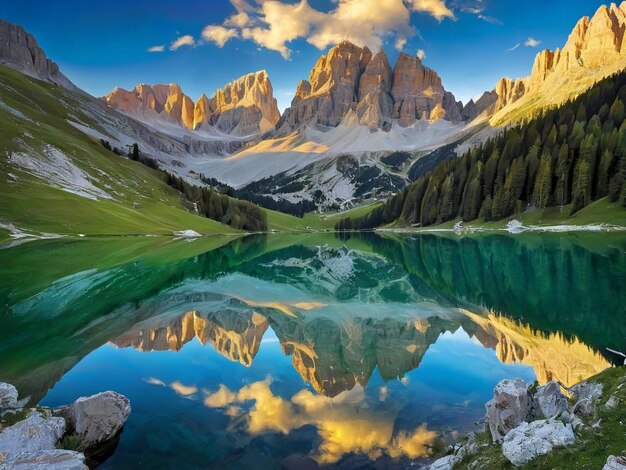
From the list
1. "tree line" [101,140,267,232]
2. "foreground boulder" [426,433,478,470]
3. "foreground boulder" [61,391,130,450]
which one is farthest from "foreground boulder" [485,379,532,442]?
"tree line" [101,140,267,232]

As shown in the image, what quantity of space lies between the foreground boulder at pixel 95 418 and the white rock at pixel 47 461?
190 centimetres

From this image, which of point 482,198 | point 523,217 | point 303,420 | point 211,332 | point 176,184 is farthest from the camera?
point 176,184

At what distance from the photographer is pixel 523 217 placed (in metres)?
118

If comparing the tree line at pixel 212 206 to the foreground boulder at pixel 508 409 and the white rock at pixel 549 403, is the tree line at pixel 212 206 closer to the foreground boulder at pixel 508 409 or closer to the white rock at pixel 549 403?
the foreground boulder at pixel 508 409

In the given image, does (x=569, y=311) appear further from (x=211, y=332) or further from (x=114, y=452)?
(x=114, y=452)

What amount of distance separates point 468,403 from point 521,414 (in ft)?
16.8

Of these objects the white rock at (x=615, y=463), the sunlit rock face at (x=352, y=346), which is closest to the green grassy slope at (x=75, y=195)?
the sunlit rock face at (x=352, y=346)

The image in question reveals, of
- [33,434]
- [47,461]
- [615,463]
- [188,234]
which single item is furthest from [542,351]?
[188,234]

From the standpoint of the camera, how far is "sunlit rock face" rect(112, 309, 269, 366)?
2161 centimetres

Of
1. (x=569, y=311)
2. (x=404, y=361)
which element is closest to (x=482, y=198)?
(x=569, y=311)

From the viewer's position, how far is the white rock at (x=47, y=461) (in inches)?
363

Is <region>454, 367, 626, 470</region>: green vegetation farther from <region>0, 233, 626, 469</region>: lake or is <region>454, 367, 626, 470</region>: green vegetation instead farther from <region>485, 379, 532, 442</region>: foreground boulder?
<region>0, 233, 626, 469</region>: lake

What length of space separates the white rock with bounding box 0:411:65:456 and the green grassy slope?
3207 inches

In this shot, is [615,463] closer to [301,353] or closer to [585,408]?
[585,408]
